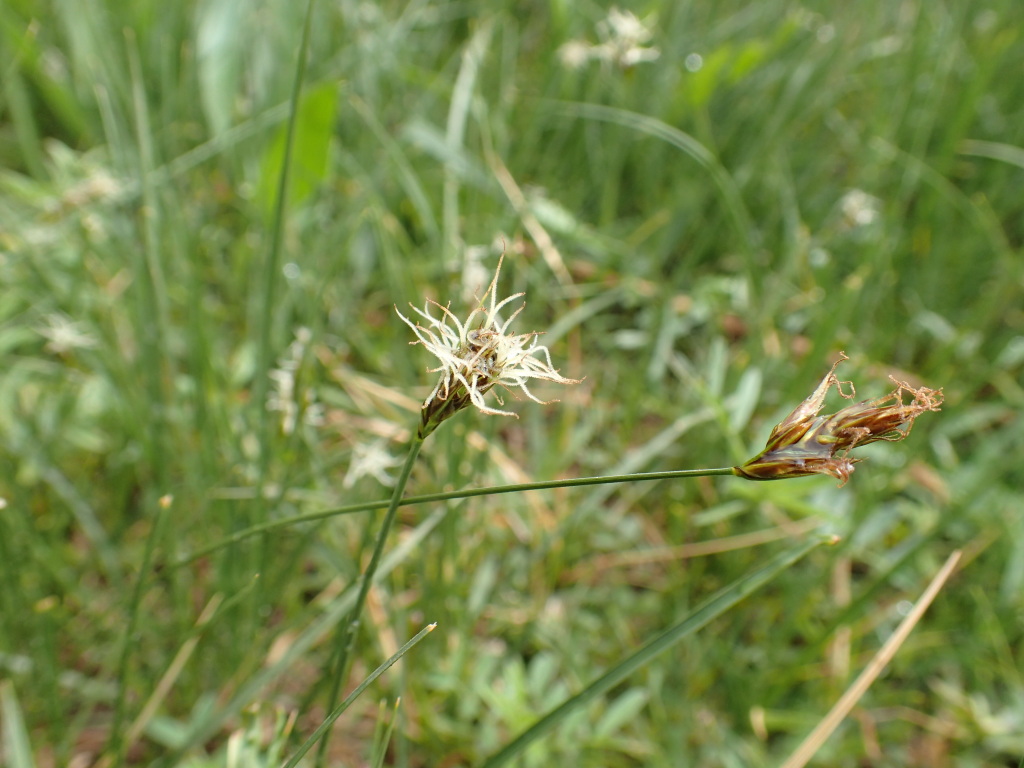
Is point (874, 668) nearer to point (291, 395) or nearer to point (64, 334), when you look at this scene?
point (291, 395)

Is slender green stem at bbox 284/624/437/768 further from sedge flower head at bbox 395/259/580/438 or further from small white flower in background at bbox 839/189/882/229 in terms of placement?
small white flower in background at bbox 839/189/882/229

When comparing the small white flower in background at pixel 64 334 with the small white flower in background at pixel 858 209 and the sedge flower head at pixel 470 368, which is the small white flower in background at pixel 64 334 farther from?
the small white flower in background at pixel 858 209

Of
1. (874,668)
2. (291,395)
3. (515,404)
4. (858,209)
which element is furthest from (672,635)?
(858,209)

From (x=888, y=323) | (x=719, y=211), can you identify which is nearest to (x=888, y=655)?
(x=888, y=323)

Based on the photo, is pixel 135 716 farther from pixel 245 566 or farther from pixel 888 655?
pixel 888 655

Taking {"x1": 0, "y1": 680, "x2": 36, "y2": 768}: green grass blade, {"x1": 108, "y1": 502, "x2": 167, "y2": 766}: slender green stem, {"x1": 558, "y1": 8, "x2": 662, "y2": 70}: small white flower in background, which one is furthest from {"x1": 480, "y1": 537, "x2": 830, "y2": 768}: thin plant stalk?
{"x1": 558, "y1": 8, "x2": 662, "y2": 70}: small white flower in background

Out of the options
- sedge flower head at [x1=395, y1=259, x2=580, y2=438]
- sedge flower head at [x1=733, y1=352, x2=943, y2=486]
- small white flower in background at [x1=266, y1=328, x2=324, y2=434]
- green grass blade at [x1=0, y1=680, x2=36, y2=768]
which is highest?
sedge flower head at [x1=395, y1=259, x2=580, y2=438]
